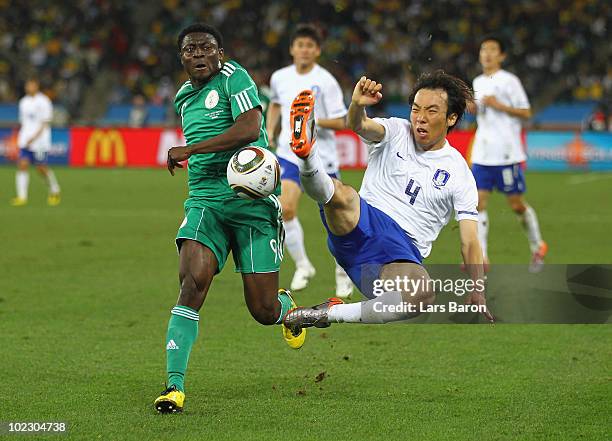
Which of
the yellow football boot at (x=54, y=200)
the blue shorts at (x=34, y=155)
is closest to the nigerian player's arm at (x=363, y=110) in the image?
the yellow football boot at (x=54, y=200)

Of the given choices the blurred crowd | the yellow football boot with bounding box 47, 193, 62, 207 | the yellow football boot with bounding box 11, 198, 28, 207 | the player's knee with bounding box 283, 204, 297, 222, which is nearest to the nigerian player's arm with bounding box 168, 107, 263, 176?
the player's knee with bounding box 283, 204, 297, 222

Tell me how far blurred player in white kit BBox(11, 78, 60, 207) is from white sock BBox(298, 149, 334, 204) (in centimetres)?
1419

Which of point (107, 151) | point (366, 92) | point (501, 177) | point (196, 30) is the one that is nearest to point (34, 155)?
point (107, 151)

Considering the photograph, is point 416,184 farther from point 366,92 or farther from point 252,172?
point 252,172

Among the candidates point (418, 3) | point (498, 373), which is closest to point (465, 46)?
point (418, 3)

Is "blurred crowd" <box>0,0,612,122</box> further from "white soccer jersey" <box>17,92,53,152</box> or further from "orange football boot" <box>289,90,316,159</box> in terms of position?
"orange football boot" <box>289,90,316,159</box>

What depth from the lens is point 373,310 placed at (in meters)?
5.88

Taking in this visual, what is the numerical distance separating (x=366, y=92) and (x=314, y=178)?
0.55 m

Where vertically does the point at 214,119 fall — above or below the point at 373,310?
above

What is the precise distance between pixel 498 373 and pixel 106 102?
2985 cm

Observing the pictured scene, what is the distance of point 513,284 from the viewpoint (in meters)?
10.5

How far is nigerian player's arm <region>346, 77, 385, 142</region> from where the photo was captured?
5.68 m

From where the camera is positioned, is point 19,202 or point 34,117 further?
point 34,117

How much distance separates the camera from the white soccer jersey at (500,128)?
1151 centimetres
